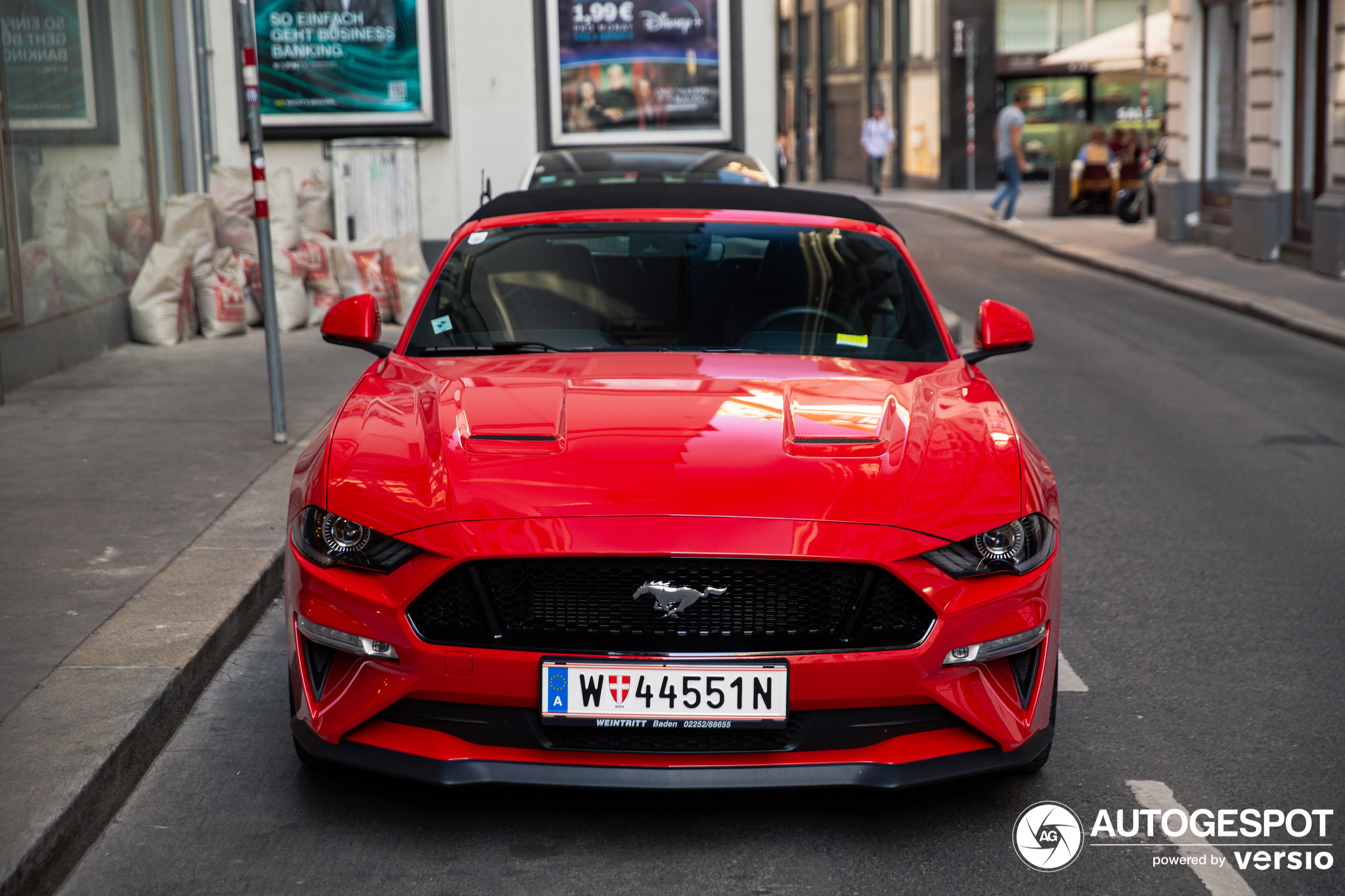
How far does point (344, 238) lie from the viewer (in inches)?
540

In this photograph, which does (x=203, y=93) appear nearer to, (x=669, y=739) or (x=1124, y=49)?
(x=669, y=739)

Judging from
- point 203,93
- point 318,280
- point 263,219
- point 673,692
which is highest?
point 203,93

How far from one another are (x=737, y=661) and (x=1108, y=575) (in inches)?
117

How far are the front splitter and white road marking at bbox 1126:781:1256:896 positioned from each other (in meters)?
0.54

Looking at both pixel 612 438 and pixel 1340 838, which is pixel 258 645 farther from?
pixel 1340 838

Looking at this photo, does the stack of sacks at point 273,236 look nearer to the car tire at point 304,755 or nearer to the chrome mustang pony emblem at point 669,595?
the car tire at point 304,755

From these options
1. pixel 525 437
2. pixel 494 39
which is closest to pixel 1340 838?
pixel 525 437

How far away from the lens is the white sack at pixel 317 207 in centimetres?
1384

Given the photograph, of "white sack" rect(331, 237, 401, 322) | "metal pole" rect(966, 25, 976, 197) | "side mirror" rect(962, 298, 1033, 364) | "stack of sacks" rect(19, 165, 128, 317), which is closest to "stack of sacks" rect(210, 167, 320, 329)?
"white sack" rect(331, 237, 401, 322)


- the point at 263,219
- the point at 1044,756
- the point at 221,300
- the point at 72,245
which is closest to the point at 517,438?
the point at 1044,756

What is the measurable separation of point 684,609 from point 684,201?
2217mm

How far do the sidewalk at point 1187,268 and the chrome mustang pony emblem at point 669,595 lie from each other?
10.4m

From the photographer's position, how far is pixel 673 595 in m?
3.26

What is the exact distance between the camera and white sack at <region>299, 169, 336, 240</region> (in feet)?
45.4
